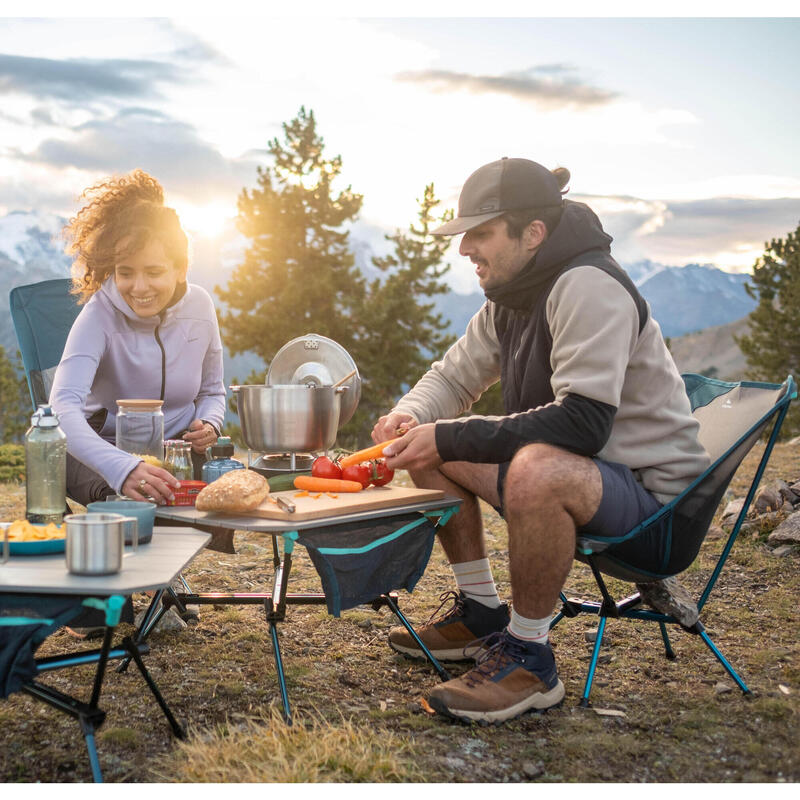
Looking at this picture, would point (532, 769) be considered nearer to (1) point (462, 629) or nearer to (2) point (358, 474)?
(1) point (462, 629)

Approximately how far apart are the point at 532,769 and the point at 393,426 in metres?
1.42

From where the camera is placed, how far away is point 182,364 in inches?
158

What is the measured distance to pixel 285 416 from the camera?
3.27 meters

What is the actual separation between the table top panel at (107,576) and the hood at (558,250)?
144 cm

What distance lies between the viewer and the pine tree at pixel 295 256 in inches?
973

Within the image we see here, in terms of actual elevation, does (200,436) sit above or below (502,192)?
below

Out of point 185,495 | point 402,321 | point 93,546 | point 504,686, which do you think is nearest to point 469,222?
point 185,495

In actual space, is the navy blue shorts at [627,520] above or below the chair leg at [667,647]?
above

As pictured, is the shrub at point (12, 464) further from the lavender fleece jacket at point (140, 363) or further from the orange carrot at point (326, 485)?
the orange carrot at point (326, 485)

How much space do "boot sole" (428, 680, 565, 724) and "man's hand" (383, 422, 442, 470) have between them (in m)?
0.80

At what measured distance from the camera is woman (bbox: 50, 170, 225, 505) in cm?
360

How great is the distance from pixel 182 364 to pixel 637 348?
6.87 ft

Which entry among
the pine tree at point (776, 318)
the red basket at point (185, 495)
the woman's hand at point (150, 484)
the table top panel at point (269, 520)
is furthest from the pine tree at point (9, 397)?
the table top panel at point (269, 520)

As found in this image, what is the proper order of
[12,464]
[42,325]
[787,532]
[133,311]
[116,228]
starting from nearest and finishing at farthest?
1. [116,228]
2. [133,311]
3. [42,325]
4. [787,532]
5. [12,464]
